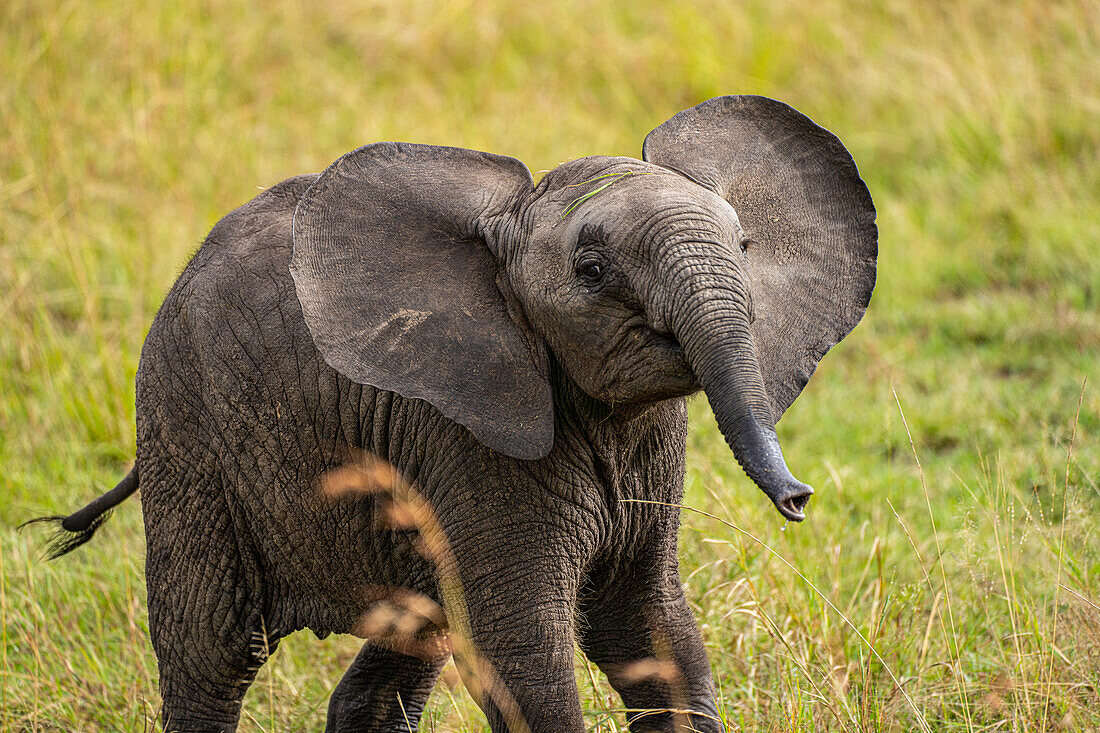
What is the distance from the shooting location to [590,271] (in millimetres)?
2725

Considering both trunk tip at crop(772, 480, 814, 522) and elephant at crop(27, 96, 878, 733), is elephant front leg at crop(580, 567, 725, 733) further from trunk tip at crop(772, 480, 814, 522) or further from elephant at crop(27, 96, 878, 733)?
trunk tip at crop(772, 480, 814, 522)

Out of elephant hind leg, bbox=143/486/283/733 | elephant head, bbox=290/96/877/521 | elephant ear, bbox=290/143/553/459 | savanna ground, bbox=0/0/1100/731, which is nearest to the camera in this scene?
elephant head, bbox=290/96/877/521

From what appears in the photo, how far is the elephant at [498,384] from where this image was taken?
2.72 metres

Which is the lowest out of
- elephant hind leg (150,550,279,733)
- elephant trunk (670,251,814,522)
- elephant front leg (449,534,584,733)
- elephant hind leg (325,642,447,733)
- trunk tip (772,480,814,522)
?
elephant hind leg (325,642,447,733)

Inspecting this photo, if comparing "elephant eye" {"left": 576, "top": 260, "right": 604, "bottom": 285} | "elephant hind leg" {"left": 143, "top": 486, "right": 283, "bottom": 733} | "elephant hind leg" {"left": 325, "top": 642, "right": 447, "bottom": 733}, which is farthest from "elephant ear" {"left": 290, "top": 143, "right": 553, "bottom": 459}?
"elephant hind leg" {"left": 325, "top": 642, "right": 447, "bottom": 733}

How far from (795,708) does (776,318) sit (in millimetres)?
1014

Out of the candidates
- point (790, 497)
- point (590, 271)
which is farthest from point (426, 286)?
point (790, 497)

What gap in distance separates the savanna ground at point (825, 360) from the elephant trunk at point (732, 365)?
0.65 metres

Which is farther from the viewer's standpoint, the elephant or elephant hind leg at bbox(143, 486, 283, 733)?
elephant hind leg at bbox(143, 486, 283, 733)

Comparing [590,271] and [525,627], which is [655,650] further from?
[590,271]

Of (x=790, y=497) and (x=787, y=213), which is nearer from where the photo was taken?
(x=790, y=497)

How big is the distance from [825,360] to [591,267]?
4162mm

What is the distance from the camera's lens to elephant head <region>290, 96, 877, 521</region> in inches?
105

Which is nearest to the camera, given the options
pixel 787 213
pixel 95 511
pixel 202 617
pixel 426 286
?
pixel 426 286
